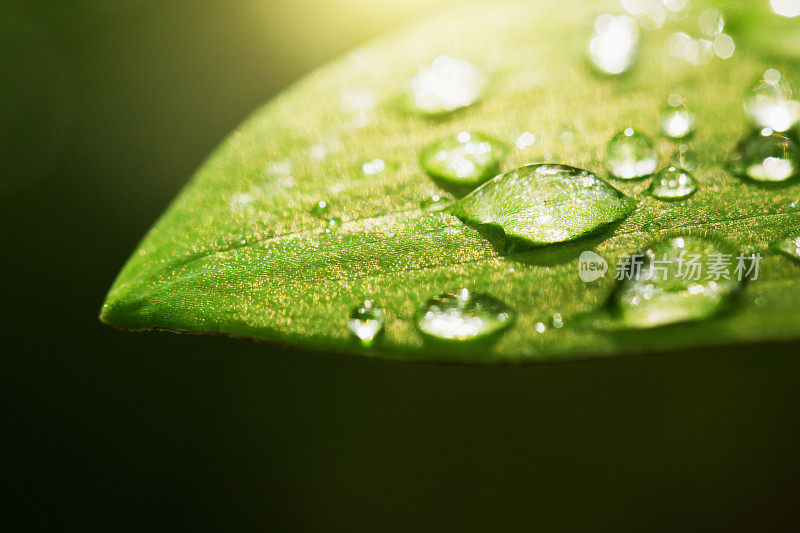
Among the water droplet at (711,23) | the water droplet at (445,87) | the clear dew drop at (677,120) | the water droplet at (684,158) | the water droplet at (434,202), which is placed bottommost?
the water droplet at (434,202)

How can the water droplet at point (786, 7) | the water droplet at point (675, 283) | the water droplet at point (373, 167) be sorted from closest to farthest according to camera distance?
the water droplet at point (675, 283) < the water droplet at point (373, 167) < the water droplet at point (786, 7)

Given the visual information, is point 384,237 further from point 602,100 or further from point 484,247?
point 602,100

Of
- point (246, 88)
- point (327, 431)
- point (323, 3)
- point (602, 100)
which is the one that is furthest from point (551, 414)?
point (323, 3)

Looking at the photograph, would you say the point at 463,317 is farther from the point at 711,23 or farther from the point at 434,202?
the point at 711,23

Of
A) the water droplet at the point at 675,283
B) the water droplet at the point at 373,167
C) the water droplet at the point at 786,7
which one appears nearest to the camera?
the water droplet at the point at 675,283

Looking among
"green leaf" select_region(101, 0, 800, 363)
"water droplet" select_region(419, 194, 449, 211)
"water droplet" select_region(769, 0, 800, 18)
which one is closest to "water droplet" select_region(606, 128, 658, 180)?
"green leaf" select_region(101, 0, 800, 363)

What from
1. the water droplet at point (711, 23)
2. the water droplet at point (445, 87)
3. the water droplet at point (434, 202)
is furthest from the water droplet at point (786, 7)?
the water droplet at point (434, 202)

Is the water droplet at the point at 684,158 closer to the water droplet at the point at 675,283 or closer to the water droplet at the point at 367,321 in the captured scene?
the water droplet at the point at 675,283
